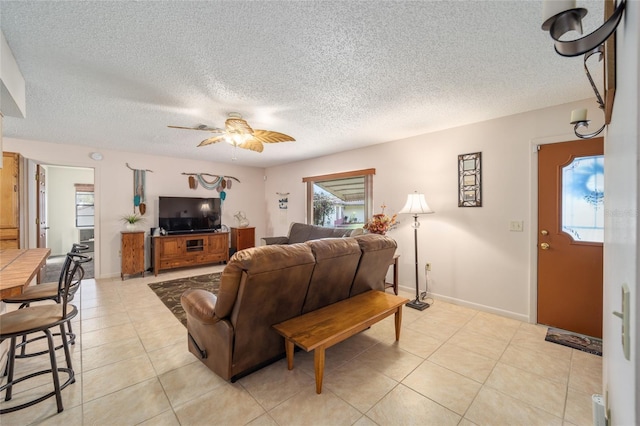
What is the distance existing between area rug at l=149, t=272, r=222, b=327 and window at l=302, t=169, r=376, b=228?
2355mm

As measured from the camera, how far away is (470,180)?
352 centimetres

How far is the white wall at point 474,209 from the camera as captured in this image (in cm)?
310

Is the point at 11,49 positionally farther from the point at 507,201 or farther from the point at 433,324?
the point at 507,201

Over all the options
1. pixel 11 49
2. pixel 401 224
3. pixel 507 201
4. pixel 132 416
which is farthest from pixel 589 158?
pixel 11 49

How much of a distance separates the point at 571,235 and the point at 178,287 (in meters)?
5.33

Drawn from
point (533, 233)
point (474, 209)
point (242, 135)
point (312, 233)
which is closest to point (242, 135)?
point (242, 135)

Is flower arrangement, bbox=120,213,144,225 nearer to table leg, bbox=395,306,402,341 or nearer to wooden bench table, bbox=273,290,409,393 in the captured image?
wooden bench table, bbox=273,290,409,393

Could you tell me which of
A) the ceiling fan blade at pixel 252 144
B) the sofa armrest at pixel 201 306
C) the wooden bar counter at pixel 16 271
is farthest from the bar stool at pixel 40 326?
the ceiling fan blade at pixel 252 144

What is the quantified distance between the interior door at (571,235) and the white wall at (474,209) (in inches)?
5.2

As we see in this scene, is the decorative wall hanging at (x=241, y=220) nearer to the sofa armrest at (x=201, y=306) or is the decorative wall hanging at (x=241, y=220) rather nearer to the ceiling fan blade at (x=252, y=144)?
the ceiling fan blade at (x=252, y=144)

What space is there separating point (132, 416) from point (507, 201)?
4.03 meters

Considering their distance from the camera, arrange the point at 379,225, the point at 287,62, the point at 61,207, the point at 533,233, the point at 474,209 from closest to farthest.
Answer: the point at 287,62 < the point at 533,233 < the point at 474,209 < the point at 379,225 < the point at 61,207

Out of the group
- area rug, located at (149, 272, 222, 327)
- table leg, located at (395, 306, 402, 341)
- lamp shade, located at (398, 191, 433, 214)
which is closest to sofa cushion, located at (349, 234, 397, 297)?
table leg, located at (395, 306, 402, 341)

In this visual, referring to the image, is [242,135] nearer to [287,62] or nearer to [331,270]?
[287,62]
